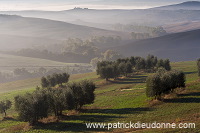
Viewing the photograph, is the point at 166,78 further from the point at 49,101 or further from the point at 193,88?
the point at 49,101

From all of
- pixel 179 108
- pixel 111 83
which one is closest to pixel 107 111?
pixel 179 108

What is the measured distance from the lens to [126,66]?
102 meters

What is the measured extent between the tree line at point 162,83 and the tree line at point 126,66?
40906 millimetres

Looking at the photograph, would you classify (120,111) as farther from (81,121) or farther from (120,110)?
(81,121)

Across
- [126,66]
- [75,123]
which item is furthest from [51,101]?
[126,66]

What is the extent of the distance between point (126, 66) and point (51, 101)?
56.1 m

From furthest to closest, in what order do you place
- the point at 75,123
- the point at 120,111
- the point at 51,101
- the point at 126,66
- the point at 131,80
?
the point at 126,66 → the point at 131,80 → the point at 51,101 → the point at 120,111 → the point at 75,123

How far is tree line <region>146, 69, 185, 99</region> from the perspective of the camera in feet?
177

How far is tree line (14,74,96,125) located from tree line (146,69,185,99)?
15887 millimetres

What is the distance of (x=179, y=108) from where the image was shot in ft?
146

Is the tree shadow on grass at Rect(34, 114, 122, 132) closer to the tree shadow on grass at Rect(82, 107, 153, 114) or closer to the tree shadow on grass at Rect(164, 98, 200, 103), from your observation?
the tree shadow on grass at Rect(82, 107, 153, 114)

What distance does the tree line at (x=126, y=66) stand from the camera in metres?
96.9

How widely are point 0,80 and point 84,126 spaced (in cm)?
14258

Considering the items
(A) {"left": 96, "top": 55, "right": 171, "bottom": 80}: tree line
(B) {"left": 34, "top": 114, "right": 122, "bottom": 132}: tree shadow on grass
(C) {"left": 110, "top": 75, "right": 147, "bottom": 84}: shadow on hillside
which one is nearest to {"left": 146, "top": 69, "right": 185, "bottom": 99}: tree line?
(B) {"left": 34, "top": 114, "right": 122, "bottom": 132}: tree shadow on grass
